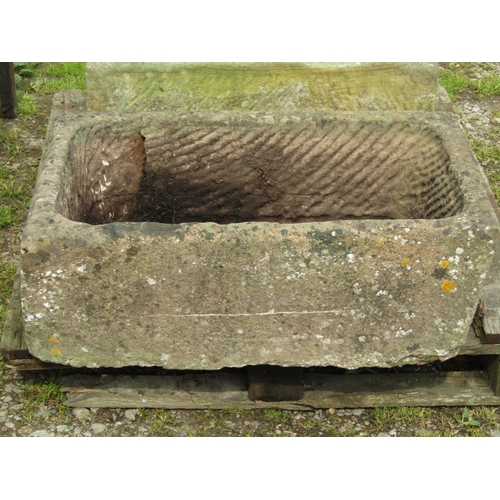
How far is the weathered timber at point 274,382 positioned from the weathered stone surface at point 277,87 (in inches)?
59.8

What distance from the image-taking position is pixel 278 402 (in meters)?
3.64

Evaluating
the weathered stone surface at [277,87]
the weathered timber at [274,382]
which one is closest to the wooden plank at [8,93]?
the weathered stone surface at [277,87]

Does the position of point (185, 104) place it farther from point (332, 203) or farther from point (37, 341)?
point (37, 341)

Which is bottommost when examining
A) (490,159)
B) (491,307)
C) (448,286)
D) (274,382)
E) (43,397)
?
(43,397)

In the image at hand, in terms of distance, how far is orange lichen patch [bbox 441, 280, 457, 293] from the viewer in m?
3.21

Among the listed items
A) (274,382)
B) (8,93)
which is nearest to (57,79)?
(8,93)

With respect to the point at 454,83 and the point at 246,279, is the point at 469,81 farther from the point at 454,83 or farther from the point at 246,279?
the point at 246,279

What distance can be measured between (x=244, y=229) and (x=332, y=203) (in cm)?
97

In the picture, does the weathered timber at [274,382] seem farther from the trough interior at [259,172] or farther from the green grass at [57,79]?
the green grass at [57,79]

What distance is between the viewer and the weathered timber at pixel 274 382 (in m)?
3.58

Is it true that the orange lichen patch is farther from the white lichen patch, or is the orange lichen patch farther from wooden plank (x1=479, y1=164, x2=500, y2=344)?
wooden plank (x1=479, y1=164, x2=500, y2=344)

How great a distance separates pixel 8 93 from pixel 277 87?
6.37 ft

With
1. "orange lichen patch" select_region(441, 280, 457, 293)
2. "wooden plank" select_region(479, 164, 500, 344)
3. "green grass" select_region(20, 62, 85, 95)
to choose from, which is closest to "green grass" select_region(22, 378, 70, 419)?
"orange lichen patch" select_region(441, 280, 457, 293)

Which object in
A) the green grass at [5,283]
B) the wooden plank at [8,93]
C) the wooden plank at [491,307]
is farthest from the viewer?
the wooden plank at [8,93]
